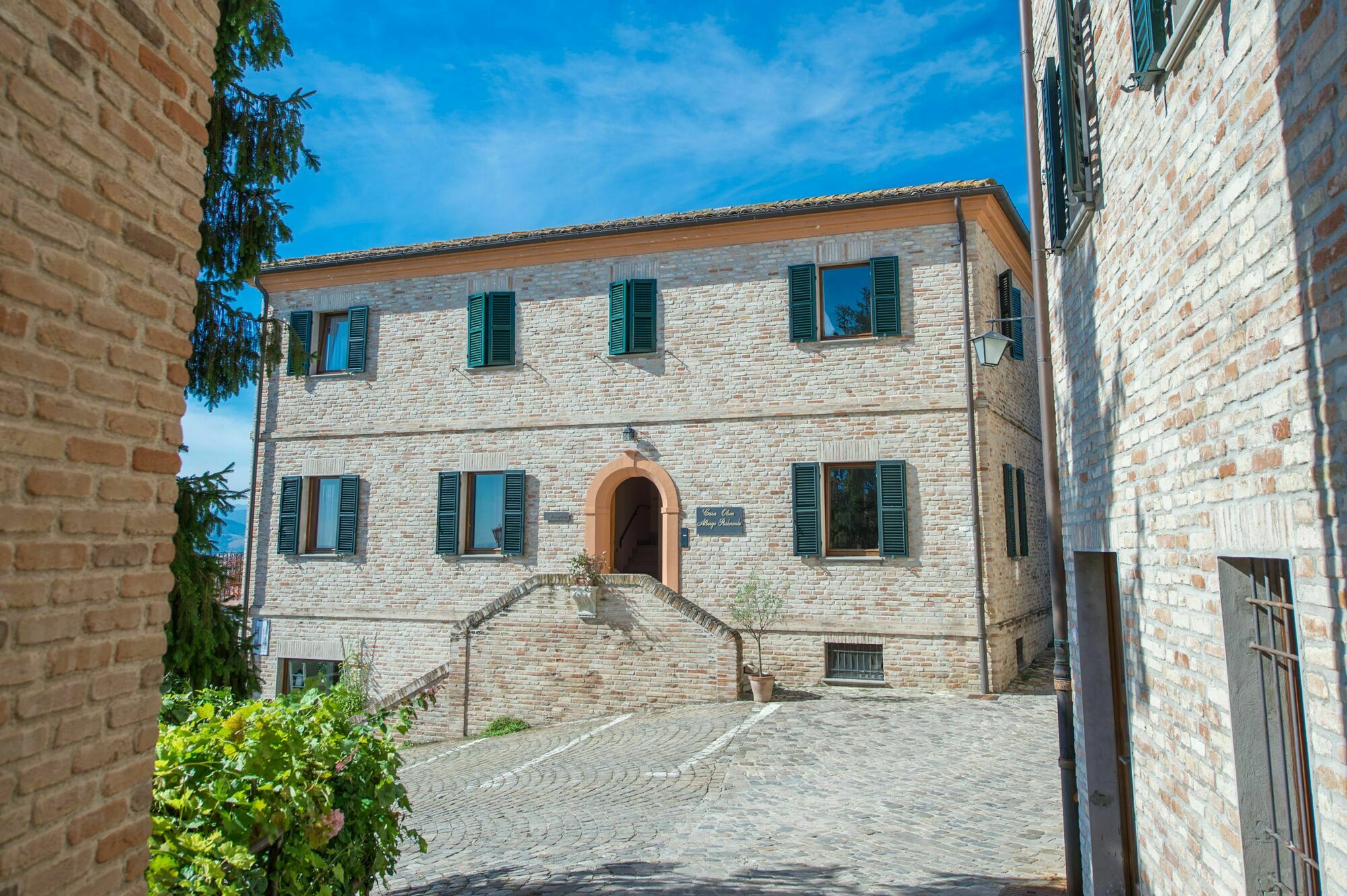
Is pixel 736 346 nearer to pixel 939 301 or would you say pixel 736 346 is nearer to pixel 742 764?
pixel 939 301

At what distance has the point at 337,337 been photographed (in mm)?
17156

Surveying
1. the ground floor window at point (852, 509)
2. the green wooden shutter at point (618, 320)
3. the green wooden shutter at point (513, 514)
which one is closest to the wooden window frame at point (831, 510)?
the ground floor window at point (852, 509)

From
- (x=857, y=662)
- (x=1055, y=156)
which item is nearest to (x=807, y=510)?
(x=857, y=662)

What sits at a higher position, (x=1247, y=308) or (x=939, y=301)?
(x=939, y=301)

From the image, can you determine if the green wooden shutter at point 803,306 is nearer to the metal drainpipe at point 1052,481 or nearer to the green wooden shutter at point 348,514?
the metal drainpipe at point 1052,481

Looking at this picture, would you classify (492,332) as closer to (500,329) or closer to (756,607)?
(500,329)

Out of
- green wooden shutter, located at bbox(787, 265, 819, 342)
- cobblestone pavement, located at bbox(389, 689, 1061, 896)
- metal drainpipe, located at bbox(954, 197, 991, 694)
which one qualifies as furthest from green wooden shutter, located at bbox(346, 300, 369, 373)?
metal drainpipe, located at bbox(954, 197, 991, 694)

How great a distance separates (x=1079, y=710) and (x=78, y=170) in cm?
542

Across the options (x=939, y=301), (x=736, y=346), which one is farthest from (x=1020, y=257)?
(x=736, y=346)

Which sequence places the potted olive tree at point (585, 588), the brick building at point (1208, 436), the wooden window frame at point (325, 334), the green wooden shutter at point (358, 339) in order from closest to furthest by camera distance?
1. the brick building at point (1208, 436)
2. the potted olive tree at point (585, 588)
3. the green wooden shutter at point (358, 339)
4. the wooden window frame at point (325, 334)

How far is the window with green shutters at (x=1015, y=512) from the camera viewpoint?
559 inches

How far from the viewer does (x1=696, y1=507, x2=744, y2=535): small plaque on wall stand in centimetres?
1423

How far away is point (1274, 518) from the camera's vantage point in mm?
2484

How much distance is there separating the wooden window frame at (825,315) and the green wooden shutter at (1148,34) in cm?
1039
